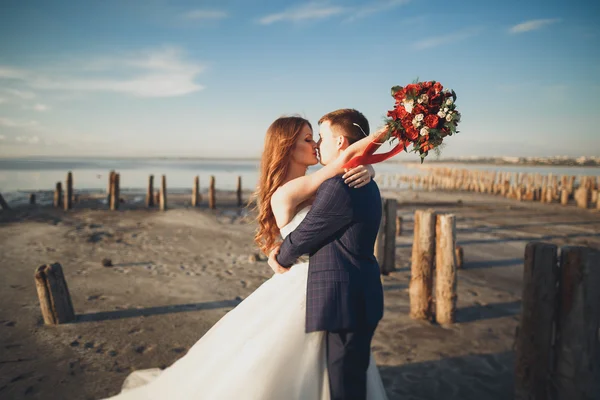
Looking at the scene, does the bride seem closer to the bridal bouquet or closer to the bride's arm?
the bride's arm

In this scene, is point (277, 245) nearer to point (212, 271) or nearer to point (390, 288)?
point (390, 288)

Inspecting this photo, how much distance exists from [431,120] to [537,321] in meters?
2.72

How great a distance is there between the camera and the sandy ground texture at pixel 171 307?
4320mm

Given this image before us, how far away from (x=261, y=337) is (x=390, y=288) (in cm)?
589

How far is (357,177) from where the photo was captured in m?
2.14

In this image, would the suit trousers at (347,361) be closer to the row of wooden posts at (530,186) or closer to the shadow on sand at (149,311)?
the shadow on sand at (149,311)

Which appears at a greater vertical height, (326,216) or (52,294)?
(326,216)

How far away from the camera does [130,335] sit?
538 centimetres

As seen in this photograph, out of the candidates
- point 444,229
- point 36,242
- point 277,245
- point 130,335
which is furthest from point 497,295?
point 36,242

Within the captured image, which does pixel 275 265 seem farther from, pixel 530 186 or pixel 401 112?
pixel 530 186

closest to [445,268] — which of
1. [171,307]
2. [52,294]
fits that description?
[171,307]

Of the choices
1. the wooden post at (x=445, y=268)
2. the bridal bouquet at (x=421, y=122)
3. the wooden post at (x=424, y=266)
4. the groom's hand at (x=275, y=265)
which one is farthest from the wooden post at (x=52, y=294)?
the wooden post at (x=445, y=268)

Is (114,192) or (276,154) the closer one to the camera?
(276,154)

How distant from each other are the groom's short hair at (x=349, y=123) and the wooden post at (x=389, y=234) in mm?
6223
